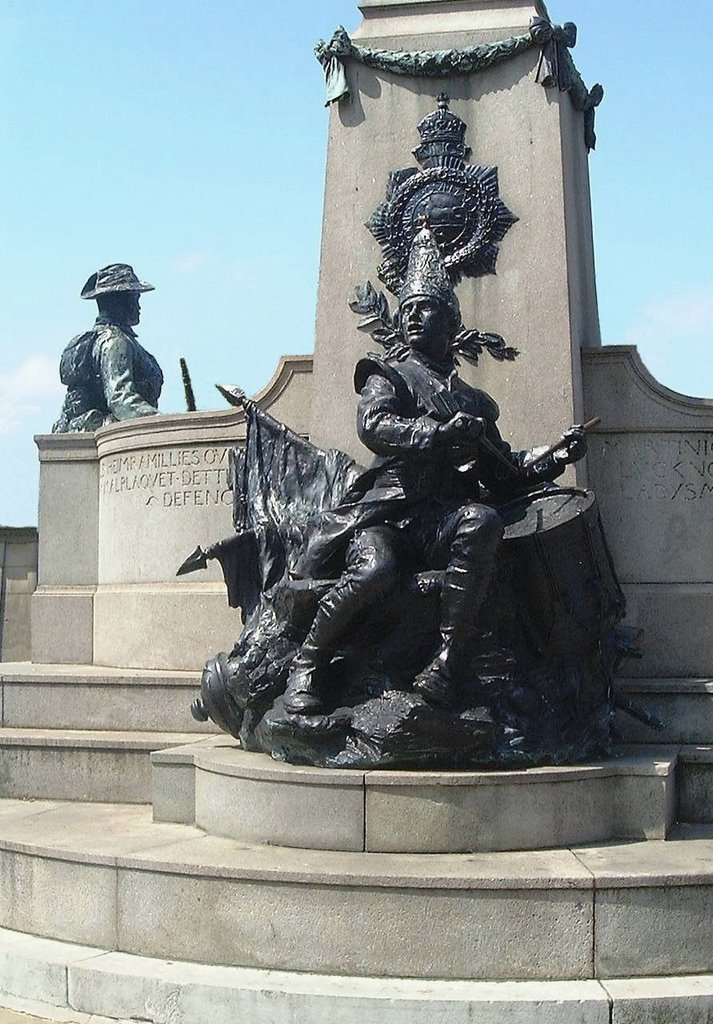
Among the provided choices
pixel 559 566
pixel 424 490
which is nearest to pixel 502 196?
A: pixel 424 490

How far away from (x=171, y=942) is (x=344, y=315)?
453cm

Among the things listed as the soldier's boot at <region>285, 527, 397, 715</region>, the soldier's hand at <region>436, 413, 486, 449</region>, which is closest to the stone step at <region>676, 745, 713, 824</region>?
the soldier's boot at <region>285, 527, 397, 715</region>

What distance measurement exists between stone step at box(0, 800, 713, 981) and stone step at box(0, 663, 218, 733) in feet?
8.88

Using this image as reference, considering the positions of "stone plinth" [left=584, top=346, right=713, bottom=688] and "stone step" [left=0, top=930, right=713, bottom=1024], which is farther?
"stone plinth" [left=584, top=346, right=713, bottom=688]

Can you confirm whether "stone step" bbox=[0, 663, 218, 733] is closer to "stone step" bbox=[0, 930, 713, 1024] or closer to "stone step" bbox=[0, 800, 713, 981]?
"stone step" bbox=[0, 800, 713, 981]

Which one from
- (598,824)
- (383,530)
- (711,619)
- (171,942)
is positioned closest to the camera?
(171,942)

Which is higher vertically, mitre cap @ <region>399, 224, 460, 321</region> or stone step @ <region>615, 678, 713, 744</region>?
mitre cap @ <region>399, 224, 460, 321</region>

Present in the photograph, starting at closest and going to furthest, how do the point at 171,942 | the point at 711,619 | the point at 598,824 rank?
1. the point at 171,942
2. the point at 598,824
3. the point at 711,619

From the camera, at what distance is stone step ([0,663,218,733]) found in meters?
9.34

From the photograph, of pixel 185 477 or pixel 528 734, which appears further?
pixel 185 477

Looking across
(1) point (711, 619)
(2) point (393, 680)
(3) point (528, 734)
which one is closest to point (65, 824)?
(2) point (393, 680)

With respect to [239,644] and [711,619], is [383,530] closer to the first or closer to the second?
[239,644]

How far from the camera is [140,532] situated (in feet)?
34.9

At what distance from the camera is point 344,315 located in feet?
31.3
